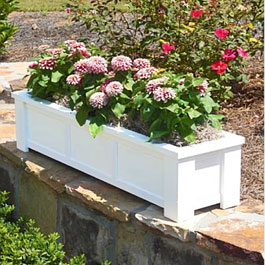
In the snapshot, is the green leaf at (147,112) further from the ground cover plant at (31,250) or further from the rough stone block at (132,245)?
the ground cover plant at (31,250)

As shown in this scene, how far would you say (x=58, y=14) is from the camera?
360 inches

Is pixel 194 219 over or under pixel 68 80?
under

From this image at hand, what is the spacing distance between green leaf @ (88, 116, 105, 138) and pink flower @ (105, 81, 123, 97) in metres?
0.13

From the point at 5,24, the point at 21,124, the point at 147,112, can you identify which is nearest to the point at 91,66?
the point at 147,112

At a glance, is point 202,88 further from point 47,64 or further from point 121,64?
point 47,64

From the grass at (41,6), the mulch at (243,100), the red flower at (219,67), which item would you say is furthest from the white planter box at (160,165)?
the grass at (41,6)

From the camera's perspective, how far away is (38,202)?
13.1ft

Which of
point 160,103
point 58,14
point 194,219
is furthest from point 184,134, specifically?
point 58,14

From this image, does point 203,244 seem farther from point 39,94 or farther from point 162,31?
point 162,31

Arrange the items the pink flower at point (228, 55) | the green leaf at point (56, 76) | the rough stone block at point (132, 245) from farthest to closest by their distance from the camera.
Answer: the pink flower at point (228, 55) → the green leaf at point (56, 76) → the rough stone block at point (132, 245)

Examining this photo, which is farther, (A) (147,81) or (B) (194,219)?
(A) (147,81)

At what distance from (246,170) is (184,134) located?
0.77m

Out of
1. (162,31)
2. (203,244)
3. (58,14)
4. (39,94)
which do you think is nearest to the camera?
(203,244)

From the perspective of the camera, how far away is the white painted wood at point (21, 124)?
4.06m
